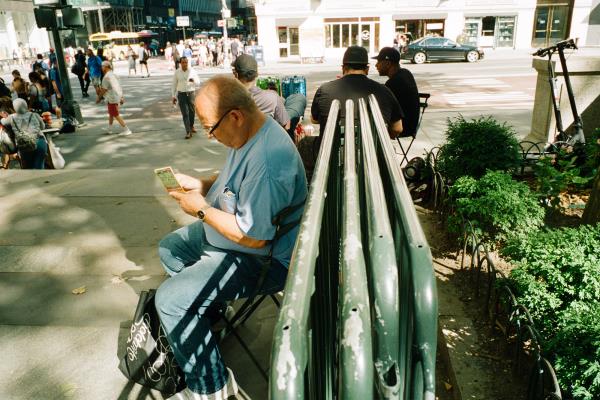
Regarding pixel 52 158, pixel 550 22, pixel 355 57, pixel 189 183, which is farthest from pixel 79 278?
pixel 550 22

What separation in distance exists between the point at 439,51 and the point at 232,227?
91.8ft

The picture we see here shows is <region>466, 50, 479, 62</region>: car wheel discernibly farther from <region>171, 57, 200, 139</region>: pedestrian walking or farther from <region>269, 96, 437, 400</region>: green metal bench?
<region>269, 96, 437, 400</region>: green metal bench

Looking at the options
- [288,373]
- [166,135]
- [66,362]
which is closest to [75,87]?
[166,135]

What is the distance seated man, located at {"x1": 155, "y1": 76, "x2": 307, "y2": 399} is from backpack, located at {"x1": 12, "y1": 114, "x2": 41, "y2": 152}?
6.48 meters

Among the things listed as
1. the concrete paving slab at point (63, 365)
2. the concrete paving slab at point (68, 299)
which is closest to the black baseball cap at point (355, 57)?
the concrete paving slab at point (68, 299)

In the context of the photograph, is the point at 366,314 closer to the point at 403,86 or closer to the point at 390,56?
the point at 403,86

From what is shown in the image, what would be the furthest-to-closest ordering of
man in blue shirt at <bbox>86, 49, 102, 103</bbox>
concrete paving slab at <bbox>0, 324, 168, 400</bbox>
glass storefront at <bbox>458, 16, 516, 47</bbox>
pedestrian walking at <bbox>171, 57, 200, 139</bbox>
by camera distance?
glass storefront at <bbox>458, 16, 516, 47</bbox>
man in blue shirt at <bbox>86, 49, 102, 103</bbox>
pedestrian walking at <bbox>171, 57, 200, 139</bbox>
concrete paving slab at <bbox>0, 324, 168, 400</bbox>

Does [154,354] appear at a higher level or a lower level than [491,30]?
lower

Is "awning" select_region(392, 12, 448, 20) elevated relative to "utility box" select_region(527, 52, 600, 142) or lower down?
elevated

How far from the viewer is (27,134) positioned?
7.78 meters

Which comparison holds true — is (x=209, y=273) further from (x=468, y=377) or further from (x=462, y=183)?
(x=462, y=183)

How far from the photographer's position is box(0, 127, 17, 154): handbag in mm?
7688

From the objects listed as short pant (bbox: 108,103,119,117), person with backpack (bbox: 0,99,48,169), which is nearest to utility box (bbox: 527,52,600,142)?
person with backpack (bbox: 0,99,48,169)

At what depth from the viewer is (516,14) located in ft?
117
